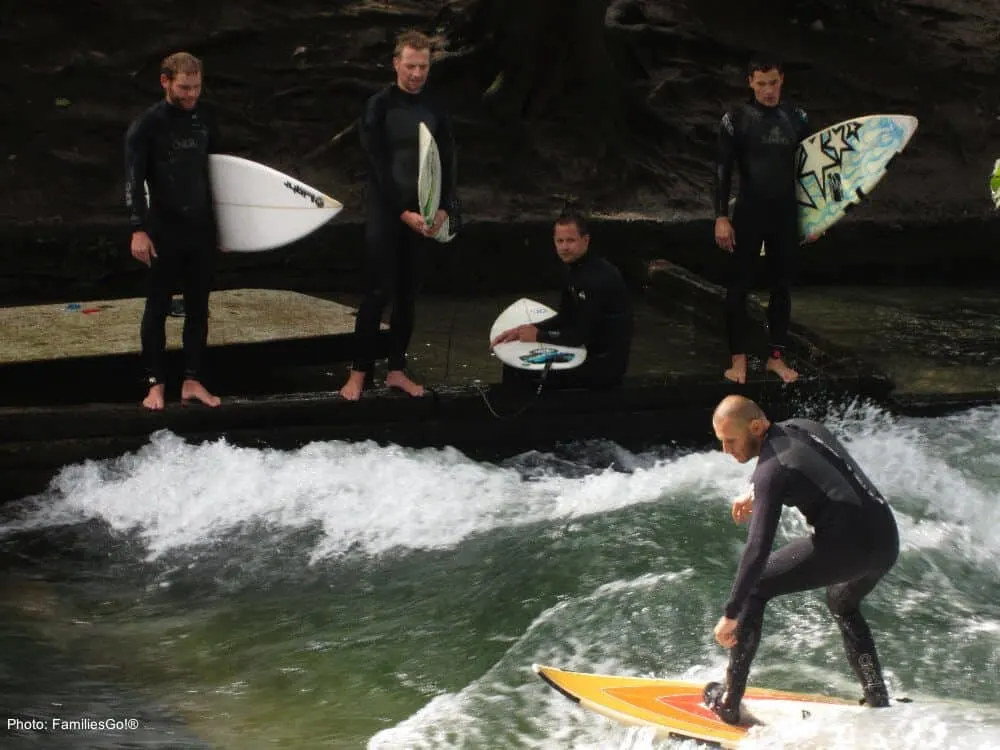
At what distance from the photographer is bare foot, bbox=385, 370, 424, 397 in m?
8.65

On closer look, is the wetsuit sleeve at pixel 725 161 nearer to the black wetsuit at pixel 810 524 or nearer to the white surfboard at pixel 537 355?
the white surfboard at pixel 537 355

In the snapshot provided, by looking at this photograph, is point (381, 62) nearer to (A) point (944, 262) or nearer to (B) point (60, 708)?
(A) point (944, 262)

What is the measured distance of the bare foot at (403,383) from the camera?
340 inches

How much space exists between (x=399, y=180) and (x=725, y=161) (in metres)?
1.93

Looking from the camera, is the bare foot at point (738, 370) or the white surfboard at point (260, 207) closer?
the white surfboard at point (260, 207)

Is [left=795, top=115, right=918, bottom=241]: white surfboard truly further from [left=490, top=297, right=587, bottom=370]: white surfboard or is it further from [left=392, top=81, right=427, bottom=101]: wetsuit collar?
[left=392, top=81, right=427, bottom=101]: wetsuit collar

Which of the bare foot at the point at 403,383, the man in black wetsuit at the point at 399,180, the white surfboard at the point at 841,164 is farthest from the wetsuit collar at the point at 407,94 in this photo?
the white surfboard at the point at 841,164

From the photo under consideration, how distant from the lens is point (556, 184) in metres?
13.2

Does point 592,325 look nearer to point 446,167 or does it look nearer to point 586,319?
point 586,319

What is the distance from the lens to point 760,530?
520 centimetres

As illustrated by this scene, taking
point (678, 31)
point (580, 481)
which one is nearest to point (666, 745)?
point (580, 481)

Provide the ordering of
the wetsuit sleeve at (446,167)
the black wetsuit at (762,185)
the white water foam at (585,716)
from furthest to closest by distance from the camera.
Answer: the black wetsuit at (762,185), the wetsuit sleeve at (446,167), the white water foam at (585,716)

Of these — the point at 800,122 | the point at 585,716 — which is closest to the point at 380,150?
the point at 800,122

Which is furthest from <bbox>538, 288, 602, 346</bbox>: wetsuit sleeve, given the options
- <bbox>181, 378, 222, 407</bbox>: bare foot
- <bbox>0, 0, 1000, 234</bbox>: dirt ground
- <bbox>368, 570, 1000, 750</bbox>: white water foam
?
<bbox>0, 0, 1000, 234</bbox>: dirt ground
